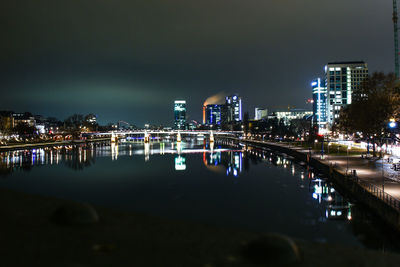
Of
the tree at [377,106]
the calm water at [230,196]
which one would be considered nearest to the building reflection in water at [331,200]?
the calm water at [230,196]

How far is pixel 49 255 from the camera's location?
24.4 feet

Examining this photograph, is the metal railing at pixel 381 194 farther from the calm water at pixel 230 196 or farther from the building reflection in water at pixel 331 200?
the building reflection in water at pixel 331 200

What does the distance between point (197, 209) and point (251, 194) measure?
7.09m

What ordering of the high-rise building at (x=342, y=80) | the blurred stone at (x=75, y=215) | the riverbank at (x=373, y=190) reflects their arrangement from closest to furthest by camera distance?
the blurred stone at (x=75, y=215) → the riverbank at (x=373, y=190) → the high-rise building at (x=342, y=80)

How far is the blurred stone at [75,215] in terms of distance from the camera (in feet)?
32.3

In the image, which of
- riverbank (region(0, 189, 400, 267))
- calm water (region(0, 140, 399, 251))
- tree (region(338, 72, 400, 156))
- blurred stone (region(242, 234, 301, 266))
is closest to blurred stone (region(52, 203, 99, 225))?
riverbank (region(0, 189, 400, 267))

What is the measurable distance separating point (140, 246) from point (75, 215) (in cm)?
283

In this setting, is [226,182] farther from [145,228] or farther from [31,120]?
[31,120]

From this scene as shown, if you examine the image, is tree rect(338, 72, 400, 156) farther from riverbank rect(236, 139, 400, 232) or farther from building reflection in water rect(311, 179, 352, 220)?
building reflection in water rect(311, 179, 352, 220)

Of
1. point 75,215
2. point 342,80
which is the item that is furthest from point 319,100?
point 75,215

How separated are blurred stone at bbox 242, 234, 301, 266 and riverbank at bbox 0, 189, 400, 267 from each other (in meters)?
0.03

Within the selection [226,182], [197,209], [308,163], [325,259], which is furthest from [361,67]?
[325,259]

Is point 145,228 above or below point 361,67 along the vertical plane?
below

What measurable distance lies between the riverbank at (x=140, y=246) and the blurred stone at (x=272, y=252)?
3cm
